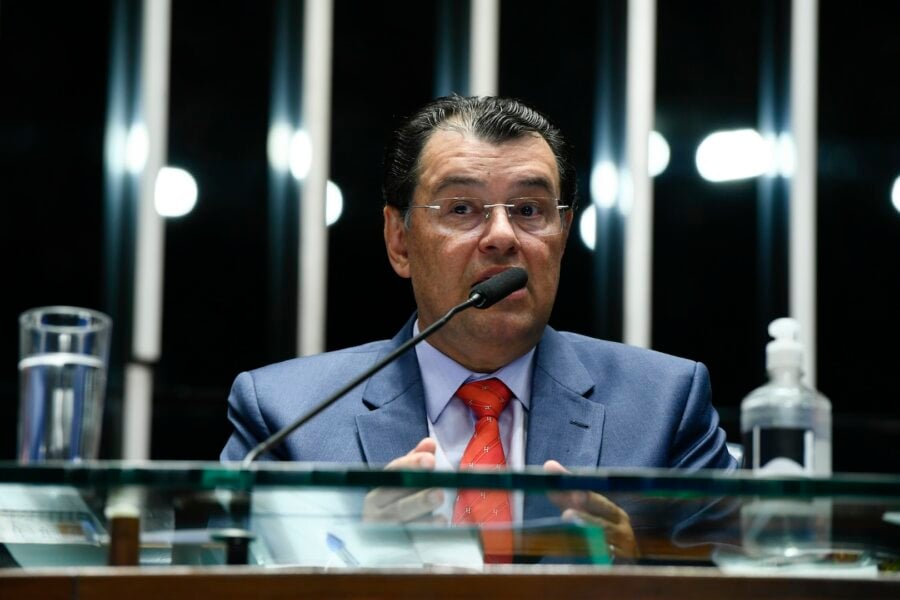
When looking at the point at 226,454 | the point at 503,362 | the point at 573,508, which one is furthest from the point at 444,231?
the point at 573,508

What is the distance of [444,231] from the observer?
1974 millimetres

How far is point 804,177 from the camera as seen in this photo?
3.91 m

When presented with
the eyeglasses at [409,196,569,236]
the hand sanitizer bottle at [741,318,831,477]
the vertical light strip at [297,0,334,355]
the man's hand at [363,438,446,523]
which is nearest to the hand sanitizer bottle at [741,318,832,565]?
the hand sanitizer bottle at [741,318,831,477]

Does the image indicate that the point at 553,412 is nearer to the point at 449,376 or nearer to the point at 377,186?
the point at 449,376

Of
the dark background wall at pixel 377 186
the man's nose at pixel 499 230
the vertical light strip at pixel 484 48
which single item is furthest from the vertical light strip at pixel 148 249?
the man's nose at pixel 499 230

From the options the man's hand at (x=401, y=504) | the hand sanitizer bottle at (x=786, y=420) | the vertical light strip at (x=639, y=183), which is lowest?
the man's hand at (x=401, y=504)

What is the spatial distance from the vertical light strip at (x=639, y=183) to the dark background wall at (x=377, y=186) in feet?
0.22

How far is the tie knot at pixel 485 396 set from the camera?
1842 millimetres

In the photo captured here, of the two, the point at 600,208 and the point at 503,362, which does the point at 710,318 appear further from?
the point at 503,362

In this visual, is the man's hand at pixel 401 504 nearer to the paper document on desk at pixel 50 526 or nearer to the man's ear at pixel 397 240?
the paper document on desk at pixel 50 526

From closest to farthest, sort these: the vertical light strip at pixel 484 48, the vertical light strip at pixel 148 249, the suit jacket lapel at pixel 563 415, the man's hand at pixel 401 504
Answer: the man's hand at pixel 401 504, the suit jacket lapel at pixel 563 415, the vertical light strip at pixel 148 249, the vertical light strip at pixel 484 48

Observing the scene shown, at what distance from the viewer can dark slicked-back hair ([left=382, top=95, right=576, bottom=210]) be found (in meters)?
2.02

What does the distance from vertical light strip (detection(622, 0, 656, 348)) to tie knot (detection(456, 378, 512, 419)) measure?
198 centimetres

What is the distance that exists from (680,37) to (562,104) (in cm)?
41
